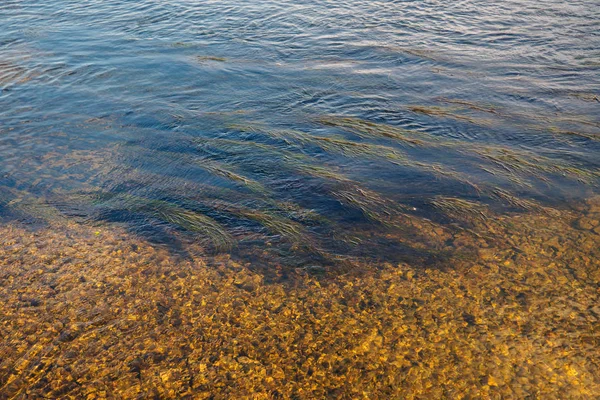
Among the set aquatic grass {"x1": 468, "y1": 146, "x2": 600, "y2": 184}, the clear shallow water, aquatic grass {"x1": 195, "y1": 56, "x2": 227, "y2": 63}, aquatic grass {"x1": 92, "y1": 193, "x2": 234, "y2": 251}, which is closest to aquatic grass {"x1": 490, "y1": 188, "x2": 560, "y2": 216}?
the clear shallow water

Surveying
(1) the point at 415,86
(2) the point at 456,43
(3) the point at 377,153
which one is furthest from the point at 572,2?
(3) the point at 377,153

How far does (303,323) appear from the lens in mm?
4938

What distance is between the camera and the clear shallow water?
648 cm

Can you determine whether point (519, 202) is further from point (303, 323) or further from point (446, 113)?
point (303, 323)

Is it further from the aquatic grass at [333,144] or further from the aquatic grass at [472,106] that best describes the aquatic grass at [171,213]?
the aquatic grass at [472,106]

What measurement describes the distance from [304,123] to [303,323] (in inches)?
171

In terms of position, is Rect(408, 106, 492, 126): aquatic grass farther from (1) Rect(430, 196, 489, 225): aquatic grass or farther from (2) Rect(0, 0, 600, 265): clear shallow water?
(1) Rect(430, 196, 489, 225): aquatic grass

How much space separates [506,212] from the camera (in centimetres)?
631

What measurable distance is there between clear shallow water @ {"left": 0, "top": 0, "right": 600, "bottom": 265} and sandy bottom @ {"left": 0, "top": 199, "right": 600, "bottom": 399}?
1.65 ft

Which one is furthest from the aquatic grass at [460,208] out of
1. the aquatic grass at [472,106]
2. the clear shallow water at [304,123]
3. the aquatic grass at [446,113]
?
the aquatic grass at [472,106]

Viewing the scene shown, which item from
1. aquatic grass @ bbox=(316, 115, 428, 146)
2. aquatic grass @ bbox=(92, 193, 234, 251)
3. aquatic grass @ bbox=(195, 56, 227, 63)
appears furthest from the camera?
aquatic grass @ bbox=(195, 56, 227, 63)

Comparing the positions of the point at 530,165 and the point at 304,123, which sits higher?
the point at 304,123

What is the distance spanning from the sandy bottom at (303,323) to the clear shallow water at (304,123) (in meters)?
0.50

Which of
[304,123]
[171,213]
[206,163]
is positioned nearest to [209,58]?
[304,123]
